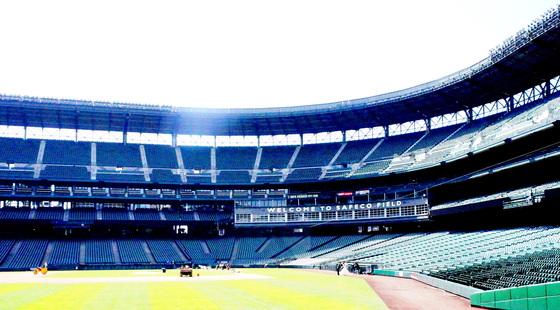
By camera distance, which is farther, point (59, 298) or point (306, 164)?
point (306, 164)

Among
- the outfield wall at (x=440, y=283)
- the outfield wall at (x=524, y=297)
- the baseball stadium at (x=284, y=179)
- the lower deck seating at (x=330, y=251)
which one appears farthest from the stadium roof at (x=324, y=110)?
the outfield wall at (x=524, y=297)

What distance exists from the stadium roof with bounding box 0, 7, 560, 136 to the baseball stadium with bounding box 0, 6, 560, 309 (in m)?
0.31

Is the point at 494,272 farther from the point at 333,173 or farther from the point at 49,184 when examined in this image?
the point at 49,184

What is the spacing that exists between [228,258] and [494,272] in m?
58.8

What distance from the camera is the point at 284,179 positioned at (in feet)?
280

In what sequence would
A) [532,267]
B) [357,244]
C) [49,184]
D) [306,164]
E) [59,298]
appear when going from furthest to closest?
1. [306,164]
2. [49,184]
3. [357,244]
4. [59,298]
5. [532,267]

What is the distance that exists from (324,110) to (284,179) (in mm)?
13073

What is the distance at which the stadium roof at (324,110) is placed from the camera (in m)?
60.3

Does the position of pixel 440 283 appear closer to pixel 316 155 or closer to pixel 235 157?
pixel 316 155

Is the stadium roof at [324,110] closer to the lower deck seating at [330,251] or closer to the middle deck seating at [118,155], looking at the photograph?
the middle deck seating at [118,155]

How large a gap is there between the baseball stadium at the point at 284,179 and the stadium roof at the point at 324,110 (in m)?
0.31

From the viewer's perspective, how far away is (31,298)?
28047mm

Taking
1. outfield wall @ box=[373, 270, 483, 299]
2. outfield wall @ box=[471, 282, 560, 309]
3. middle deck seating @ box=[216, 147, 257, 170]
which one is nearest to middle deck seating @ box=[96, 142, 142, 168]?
middle deck seating @ box=[216, 147, 257, 170]

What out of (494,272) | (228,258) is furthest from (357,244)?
(494,272)
